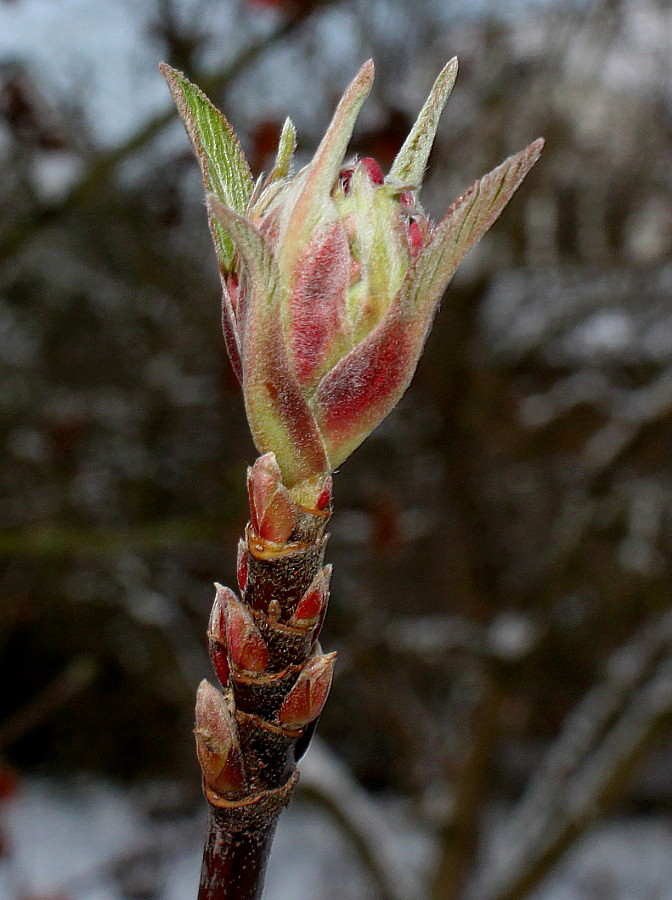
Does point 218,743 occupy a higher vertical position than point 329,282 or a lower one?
lower

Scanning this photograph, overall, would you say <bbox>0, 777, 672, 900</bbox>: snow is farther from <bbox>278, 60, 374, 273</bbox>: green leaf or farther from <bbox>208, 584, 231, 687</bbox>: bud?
<bbox>278, 60, 374, 273</bbox>: green leaf

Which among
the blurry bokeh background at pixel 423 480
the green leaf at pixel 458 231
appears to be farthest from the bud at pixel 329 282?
the blurry bokeh background at pixel 423 480

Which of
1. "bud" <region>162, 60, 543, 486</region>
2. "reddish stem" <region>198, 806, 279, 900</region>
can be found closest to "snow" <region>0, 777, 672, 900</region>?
"reddish stem" <region>198, 806, 279, 900</region>

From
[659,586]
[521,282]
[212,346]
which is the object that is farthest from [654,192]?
[212,346]

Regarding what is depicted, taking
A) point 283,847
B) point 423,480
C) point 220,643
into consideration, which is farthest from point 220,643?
point 283,847

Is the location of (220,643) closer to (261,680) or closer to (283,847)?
(261,680)

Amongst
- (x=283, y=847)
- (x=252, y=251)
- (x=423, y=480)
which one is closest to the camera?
(x=252, y=251)

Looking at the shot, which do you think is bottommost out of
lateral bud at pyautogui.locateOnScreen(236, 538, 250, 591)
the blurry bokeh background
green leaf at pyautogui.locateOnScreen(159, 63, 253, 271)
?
lateral bud at pyautogui.locateOnScreen(236, 538, 250, 591)

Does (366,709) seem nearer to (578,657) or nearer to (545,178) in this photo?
(578,657)
